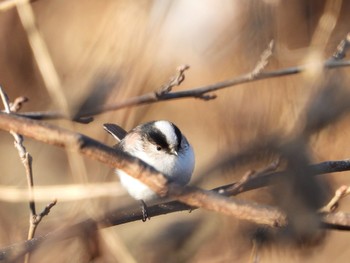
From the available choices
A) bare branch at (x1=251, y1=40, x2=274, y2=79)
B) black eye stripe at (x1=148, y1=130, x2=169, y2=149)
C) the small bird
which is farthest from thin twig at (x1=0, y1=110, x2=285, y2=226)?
black eye stripe at (x1=148, y1=130, x2=169, y2=149)

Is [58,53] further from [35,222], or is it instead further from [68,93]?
[35,222]

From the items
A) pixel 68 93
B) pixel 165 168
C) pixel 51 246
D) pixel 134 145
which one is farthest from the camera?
pixel 134 145

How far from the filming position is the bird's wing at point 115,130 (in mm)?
1987

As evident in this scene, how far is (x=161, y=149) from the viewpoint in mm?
2131

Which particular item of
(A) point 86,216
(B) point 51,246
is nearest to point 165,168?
(A) point 86,216

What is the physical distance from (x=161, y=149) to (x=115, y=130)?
0.54 feet

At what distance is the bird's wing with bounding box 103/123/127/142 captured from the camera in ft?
6.52

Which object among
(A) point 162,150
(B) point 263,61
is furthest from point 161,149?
(B) point 263,61

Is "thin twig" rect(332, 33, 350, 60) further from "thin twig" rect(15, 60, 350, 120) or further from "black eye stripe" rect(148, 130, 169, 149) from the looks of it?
"black eye stripe" rect(148, 130, 169, 149)

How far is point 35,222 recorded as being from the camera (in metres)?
1.35

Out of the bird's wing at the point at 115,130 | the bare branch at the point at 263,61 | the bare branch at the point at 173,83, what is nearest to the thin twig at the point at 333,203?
the bare branch at the point at 263,61

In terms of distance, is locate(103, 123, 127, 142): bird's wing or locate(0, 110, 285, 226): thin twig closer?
locate(0, 110, 285, 226): thin twig

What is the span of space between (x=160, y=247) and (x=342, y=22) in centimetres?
159

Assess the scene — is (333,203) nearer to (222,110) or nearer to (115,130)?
(222,110)
